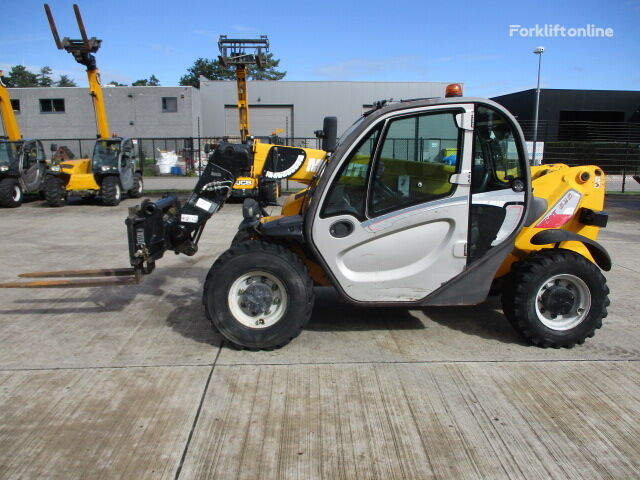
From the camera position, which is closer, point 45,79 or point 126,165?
point 126,165

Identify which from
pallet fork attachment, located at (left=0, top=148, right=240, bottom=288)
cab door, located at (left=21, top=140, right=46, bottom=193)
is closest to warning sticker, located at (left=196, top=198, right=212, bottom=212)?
pallet fork attachment, located at (left=0, top=148, right=240, bottom=288)

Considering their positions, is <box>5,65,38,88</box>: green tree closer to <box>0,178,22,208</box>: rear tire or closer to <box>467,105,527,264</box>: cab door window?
<box>0,178,22,208</box>: rear tire

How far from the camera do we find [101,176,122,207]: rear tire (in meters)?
15.0

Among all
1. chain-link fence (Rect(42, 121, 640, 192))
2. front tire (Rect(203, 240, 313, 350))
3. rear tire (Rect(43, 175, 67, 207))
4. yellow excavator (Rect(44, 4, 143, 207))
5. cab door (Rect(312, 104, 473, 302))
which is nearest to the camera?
cab door (Rect(312, 104, 473, 302))

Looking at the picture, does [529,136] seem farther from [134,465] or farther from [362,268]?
[134,465]

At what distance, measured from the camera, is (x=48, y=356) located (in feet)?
14.9


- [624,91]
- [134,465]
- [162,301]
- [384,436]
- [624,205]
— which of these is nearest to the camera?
[134,465]

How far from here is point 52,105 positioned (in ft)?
123

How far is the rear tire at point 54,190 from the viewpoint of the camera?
1468 centimetres

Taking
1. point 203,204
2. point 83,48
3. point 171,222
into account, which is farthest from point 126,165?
point 203,204

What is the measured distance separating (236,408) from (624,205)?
51.8ft

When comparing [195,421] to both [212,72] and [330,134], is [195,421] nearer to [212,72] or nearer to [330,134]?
[330,134]

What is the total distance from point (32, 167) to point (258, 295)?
13.7m

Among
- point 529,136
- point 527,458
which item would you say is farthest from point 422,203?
point 529,136
